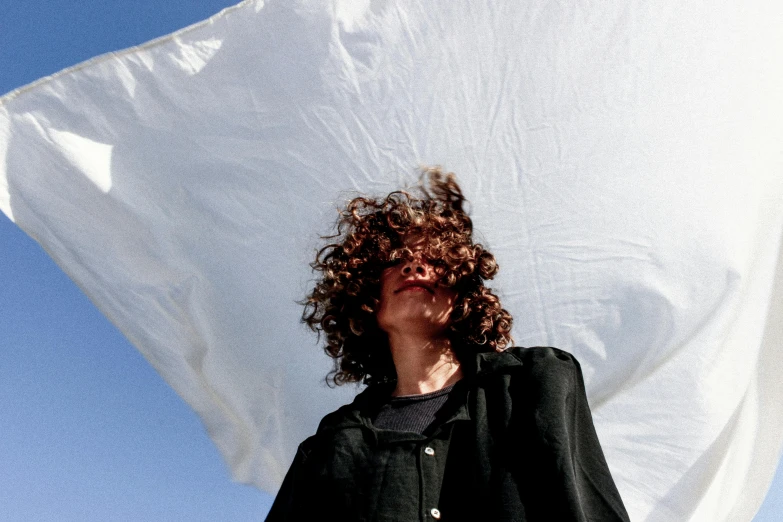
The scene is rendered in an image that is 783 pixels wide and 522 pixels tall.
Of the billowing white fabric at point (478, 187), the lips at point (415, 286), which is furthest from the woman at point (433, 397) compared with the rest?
the billowing white fabric at point (478, 187)

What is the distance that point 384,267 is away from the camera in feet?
8.48

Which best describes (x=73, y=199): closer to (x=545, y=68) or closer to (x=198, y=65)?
(x=198, y=65)

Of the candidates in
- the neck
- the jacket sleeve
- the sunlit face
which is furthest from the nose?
the jacket sleeve

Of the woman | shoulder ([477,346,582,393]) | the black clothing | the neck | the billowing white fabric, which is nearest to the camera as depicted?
the woman

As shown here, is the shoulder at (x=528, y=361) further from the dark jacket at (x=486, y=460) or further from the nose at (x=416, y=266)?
the nose at (x=416, y=266)

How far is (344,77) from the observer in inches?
115

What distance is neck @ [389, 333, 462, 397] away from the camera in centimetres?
239

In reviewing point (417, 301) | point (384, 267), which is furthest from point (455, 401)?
point (384, 267)

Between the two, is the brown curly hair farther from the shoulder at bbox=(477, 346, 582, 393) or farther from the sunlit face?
the shoulder at bbox=(477, 346, 582, 393)

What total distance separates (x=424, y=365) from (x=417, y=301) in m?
0.17

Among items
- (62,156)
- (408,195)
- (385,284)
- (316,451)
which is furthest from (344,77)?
(316,451)

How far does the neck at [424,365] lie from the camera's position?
2395mm

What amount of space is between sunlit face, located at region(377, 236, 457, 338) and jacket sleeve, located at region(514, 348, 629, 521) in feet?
1.15

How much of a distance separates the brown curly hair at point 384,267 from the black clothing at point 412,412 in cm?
19
